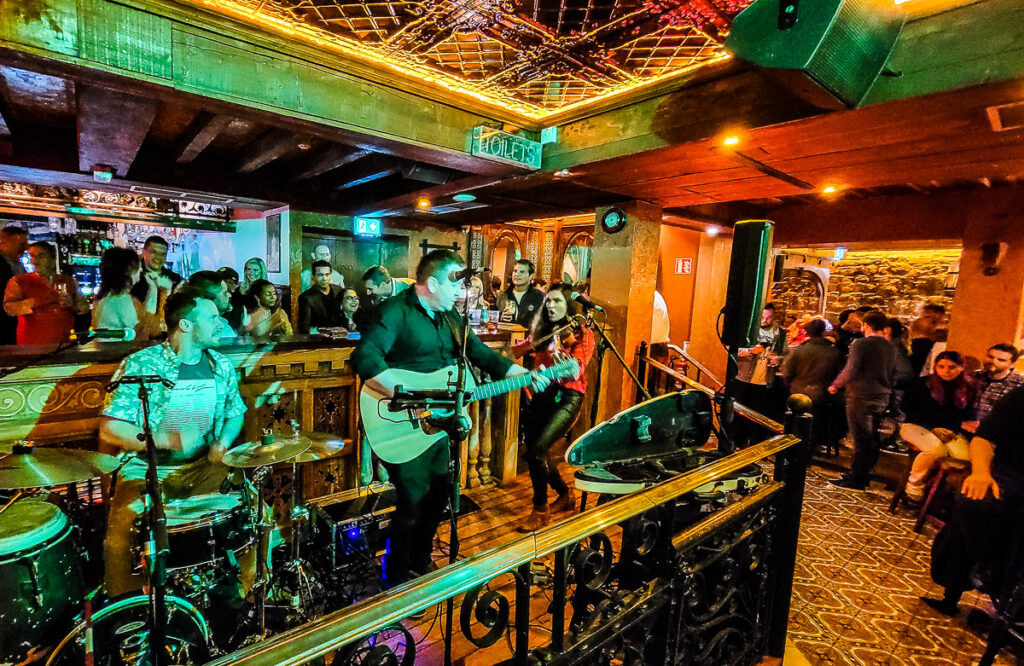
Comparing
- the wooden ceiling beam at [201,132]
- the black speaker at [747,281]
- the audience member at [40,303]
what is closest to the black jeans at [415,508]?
the black speaker at [747,281]

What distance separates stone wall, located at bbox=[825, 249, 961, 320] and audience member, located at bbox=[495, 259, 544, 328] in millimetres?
9050

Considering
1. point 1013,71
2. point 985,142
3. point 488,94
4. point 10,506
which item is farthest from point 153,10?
point 985,142

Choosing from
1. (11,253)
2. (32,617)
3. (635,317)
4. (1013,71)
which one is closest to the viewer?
(32,617)

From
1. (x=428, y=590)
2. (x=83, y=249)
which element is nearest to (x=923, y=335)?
(x=428, y=590)

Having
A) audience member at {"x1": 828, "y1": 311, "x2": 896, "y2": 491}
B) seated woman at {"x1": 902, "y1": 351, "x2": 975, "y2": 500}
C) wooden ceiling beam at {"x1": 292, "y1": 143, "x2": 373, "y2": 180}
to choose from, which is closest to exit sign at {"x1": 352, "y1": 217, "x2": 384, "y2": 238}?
wooden ceiling beam at {"x1": 292, "y1": 143, "x2": 373, "y2": 180}

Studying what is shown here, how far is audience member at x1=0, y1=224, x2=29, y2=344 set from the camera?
15.5ft

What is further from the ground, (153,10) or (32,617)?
(153,10)

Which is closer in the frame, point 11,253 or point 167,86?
point 167,86

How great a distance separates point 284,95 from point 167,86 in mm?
697

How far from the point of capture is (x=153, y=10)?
281cm

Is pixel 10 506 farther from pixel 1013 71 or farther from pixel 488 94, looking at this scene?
pixel 1013 71

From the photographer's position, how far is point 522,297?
7137 mm

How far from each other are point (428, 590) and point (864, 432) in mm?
6223

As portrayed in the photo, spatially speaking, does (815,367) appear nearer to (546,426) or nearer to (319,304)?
(546,426)
